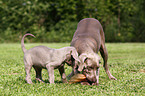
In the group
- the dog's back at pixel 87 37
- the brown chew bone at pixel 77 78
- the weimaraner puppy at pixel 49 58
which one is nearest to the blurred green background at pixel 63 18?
the dog's back at pixel 87 37

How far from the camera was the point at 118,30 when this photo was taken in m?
29.7

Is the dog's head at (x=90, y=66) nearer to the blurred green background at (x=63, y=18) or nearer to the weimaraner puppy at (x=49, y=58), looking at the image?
the weimaraner puppy at (x=49, y=58)

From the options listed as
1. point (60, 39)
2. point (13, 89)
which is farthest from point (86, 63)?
point (60, 39)

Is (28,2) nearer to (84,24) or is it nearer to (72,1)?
(72,1)

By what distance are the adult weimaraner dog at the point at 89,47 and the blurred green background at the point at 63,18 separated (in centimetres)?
2087

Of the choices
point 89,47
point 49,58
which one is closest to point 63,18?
point 89,47

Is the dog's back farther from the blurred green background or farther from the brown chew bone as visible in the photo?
the blurred green background

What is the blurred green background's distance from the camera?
92.2ft

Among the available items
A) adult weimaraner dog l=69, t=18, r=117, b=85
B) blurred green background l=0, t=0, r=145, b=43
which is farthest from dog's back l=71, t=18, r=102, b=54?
Result: blurred green background l=0, t=0, r=145, b=43

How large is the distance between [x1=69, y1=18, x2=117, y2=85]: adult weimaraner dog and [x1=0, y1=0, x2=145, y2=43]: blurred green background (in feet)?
68.5

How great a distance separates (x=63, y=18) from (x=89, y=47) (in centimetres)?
2557

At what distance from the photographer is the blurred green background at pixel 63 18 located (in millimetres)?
28109

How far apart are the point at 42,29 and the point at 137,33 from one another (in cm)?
1293

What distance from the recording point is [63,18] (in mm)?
30719
